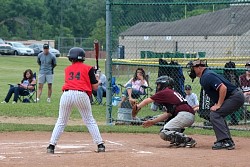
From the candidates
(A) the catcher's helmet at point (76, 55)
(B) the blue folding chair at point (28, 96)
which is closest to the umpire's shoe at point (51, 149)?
(A) the catcher's helmet at point (76, 55)

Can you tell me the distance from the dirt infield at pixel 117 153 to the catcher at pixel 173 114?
207 millimetres

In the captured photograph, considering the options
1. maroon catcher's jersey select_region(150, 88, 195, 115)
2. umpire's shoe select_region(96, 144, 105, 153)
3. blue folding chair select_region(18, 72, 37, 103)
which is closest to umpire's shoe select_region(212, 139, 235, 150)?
maroon catcher's jersey select_region(150, 88, 195, 115)

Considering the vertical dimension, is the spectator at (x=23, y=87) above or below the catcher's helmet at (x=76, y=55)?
below

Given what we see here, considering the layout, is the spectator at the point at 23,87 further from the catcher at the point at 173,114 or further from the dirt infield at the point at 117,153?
the catcher at the point at 173,114

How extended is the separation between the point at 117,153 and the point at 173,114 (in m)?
1.58

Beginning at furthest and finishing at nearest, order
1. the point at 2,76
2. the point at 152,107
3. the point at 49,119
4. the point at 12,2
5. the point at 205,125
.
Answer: the point at 12,2
the point at 2,76
the point at 152,107
the point at 49,119
the point at 205,125

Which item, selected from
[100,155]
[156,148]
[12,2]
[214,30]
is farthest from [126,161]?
[12,2]

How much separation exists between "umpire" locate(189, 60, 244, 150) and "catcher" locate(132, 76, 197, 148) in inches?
18.9

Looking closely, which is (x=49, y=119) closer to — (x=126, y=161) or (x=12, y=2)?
(x=126, y=161)

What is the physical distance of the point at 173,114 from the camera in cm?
1105

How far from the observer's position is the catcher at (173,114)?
10.7m

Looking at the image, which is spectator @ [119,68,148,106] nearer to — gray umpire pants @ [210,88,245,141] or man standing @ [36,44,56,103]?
man standing @ [36,44,56,103]

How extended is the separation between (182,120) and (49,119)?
5.44m

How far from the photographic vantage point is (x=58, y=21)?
80.6 metres
